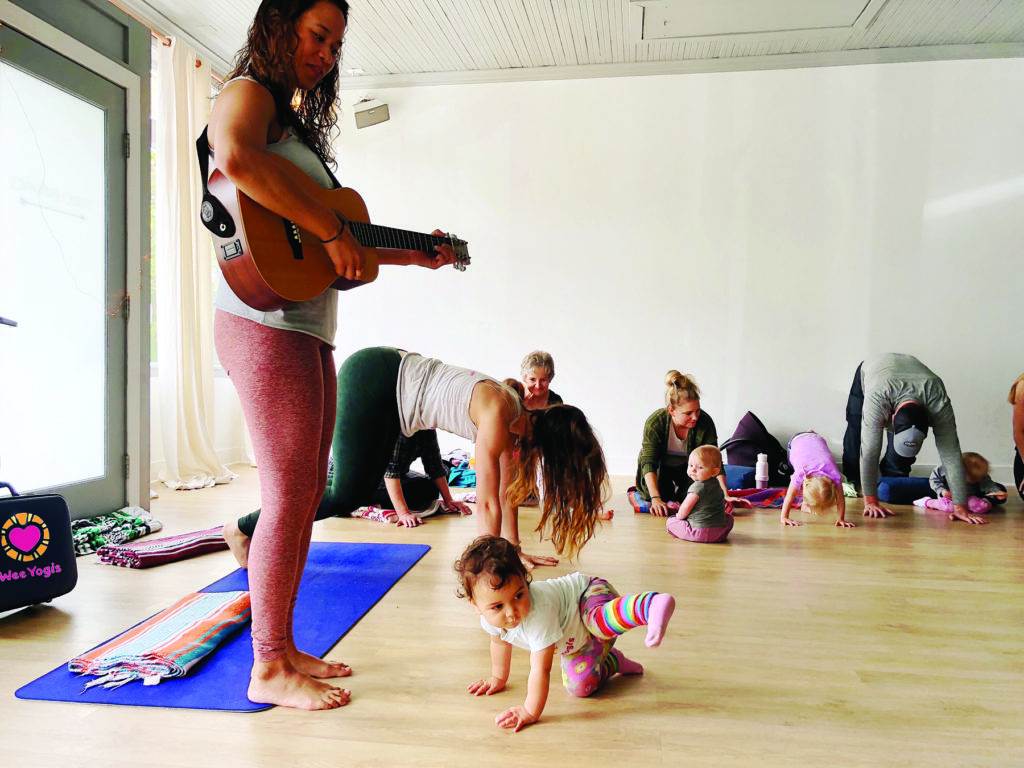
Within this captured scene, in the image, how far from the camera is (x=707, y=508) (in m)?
3.27

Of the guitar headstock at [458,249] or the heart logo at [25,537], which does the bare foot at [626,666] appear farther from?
the heart logo at [25,537]

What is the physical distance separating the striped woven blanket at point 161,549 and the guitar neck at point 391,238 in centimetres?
157

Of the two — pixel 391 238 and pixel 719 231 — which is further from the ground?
pixel 719 231

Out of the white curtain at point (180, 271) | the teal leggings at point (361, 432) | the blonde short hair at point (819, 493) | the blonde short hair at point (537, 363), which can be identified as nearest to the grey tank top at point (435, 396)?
the teal leggings at point (361, 432)

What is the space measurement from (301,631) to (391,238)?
1035 mm

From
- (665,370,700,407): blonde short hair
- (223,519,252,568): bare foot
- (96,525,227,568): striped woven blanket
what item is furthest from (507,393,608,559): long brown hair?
(665,370,700,407): blonde short hair

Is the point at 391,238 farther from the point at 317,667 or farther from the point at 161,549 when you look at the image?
the point at 161,549

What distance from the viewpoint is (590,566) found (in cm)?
284

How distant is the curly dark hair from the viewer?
1.55m

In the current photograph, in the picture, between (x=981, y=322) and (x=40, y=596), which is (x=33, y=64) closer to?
(x=40, y=596)

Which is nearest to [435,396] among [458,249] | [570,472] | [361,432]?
[361,432]

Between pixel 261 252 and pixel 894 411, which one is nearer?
pixel 261 252

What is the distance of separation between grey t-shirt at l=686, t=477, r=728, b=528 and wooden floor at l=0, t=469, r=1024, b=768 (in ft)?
0.75

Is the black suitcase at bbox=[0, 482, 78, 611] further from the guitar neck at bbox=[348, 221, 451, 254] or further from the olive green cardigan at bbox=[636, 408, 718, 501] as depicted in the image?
the olive green cardigan at bbox=[636, 408, 718, 501]
